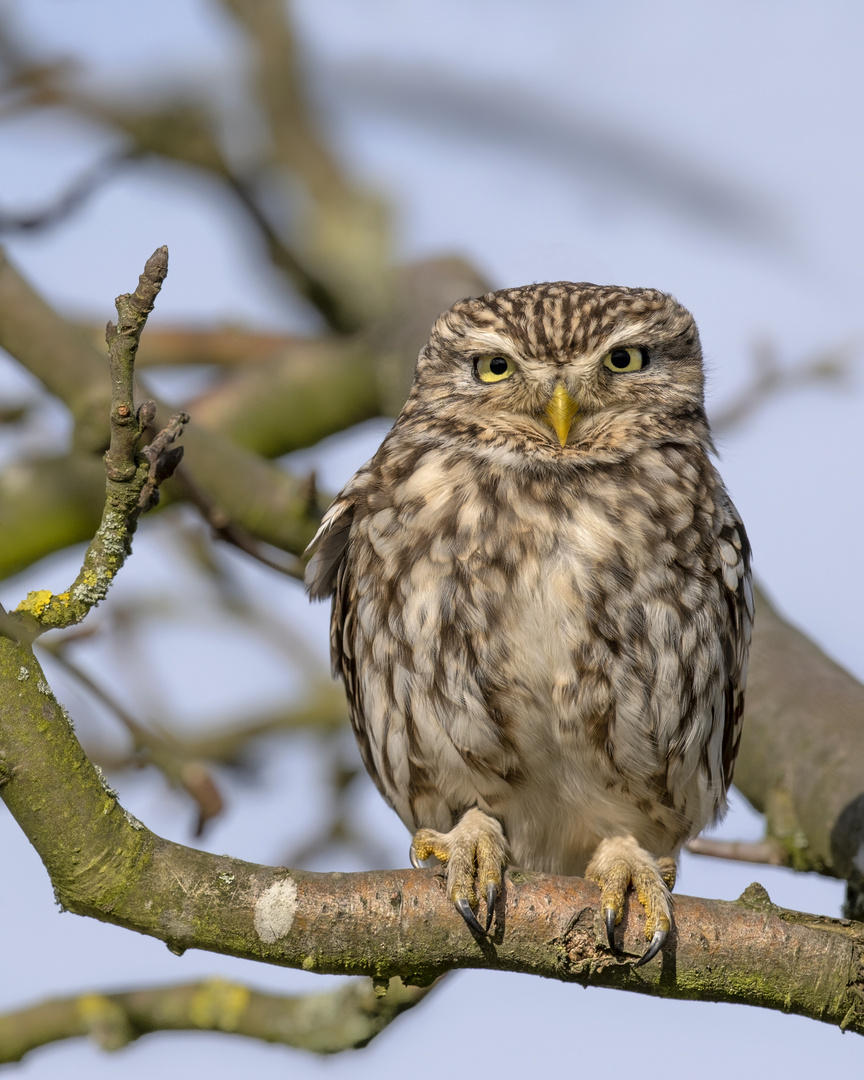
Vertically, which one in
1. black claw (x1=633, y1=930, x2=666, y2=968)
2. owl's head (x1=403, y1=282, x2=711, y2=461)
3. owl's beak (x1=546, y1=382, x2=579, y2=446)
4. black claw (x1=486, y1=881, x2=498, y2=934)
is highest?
owl's head (x1=403, y1=282, x2=711, y2=461)

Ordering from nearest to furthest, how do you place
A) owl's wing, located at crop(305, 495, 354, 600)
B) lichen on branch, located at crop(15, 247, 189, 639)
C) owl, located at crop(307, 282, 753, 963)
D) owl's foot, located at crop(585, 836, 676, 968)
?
lichen on branch, located at crop(15, 247, 189, 639) → owl's foot, located at crop(585, 836, 676, 968) → owl, located at crop(307, 282, 753, 963) → owl's wing, located at crop(305, 495, 354, 600)

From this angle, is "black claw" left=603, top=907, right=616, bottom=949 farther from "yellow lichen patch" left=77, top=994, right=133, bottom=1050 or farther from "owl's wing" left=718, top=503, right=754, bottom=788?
"yellow lichen patch" left=77, top=994, right=133, bottom=1050

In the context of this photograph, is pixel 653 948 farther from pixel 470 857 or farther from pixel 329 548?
pixel 329 548

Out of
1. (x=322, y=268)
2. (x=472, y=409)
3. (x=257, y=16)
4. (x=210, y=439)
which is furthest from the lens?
(x=257, y=16)

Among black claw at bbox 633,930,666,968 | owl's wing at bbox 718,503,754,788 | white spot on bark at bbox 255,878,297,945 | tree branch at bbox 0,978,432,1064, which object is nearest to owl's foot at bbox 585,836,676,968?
black claw at bbox 633,930,666,968

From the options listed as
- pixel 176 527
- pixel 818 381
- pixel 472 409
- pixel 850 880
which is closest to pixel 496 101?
pixel 818 381

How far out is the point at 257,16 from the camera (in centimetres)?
554

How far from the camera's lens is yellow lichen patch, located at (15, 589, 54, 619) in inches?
84.7

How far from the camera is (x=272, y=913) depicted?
2305 mm

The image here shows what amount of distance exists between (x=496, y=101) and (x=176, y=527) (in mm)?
2192

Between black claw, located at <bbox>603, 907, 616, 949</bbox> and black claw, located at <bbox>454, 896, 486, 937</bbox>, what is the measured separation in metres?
0.26

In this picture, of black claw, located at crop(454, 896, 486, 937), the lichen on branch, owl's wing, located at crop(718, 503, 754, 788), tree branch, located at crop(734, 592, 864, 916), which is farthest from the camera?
tree branch, located at crop(734, 592, 864, 916)

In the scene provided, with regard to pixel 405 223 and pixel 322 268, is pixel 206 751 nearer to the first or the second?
pixel 322 268

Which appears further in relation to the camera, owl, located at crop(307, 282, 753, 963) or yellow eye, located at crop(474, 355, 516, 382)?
yellow eye, located at crop(474, 355, 516, 382)
